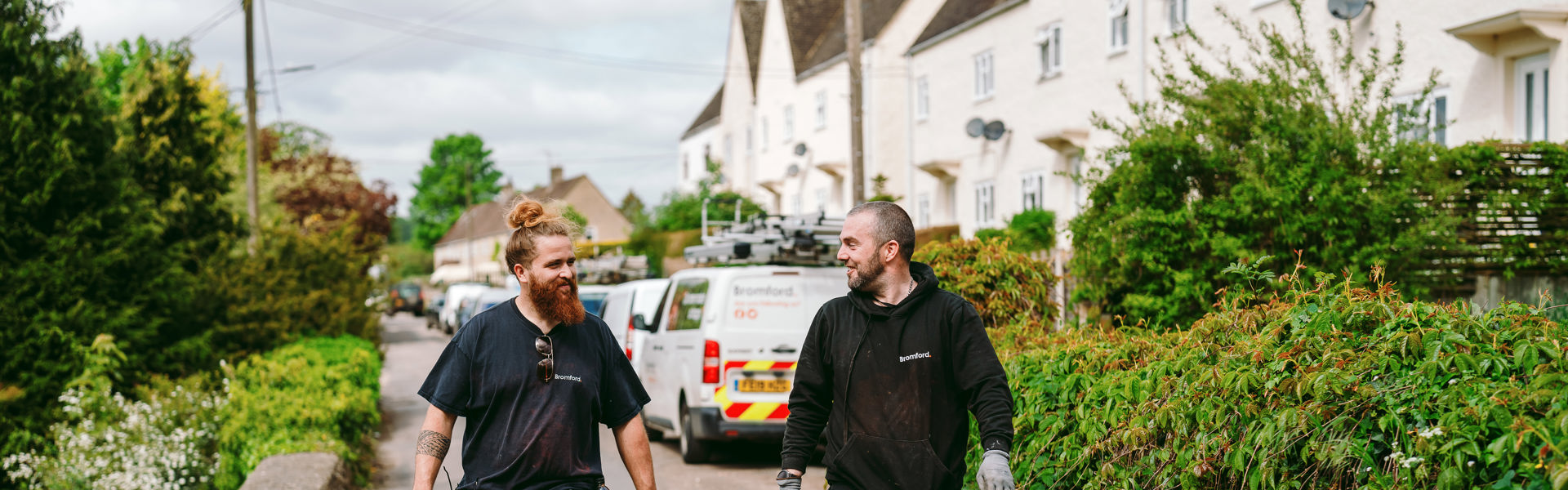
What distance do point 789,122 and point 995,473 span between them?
35190mm

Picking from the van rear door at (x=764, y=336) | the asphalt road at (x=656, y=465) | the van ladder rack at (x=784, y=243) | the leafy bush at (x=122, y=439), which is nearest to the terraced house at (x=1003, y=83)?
the van rear door at (x=764, y=336)

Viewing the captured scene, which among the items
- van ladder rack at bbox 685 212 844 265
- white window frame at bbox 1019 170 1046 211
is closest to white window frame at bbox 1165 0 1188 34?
white window frame at bbox 1019 170 1046 211

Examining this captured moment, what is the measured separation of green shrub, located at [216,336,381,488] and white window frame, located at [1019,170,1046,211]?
13582 millimetres

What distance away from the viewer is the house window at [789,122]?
3834 centimetres

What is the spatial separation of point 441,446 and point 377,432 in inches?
430

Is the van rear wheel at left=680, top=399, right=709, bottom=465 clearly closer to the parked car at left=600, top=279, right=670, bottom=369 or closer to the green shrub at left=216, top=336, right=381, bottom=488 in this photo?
the green shrub at left=216, top=336, right=381, bottom=488

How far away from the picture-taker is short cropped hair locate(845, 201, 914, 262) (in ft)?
14.0

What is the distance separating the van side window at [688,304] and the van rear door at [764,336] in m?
0.43

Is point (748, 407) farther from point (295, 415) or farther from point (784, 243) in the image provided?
point (295, 415)

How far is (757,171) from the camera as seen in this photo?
41.4 m

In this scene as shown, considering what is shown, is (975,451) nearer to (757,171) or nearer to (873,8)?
(873,8)

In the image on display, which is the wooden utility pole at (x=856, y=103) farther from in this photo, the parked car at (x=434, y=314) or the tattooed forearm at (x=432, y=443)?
the parked car at (x=434, y=314)

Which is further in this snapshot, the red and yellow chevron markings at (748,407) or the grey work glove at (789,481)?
the red and yellow chevron markings at (748,407)

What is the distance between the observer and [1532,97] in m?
12.6
